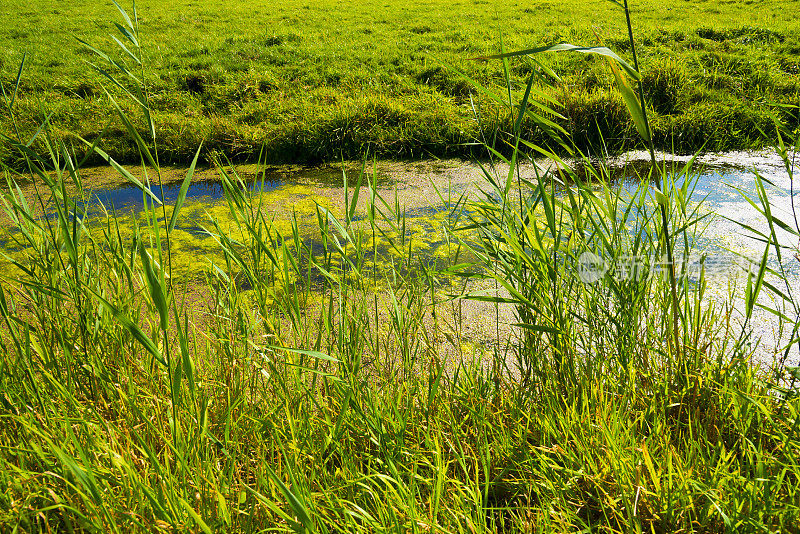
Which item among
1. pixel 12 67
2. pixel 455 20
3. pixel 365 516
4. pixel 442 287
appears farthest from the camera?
pixel 455 20

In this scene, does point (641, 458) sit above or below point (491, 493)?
above

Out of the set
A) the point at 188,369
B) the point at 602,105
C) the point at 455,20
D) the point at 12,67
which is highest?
the point at 455,20

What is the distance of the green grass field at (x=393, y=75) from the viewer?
3.37 metres

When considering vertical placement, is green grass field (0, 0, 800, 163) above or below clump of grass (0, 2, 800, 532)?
above

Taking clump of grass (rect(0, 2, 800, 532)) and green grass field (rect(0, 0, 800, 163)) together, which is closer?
clump of grass (rect(0, 2, 800, 532))

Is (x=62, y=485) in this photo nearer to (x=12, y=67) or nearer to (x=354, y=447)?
(x=354, y=447)

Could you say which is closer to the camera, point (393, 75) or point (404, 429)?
point (404, 429)

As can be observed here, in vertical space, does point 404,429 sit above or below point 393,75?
below

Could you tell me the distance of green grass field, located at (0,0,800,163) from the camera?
3.37 metres

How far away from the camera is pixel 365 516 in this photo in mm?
740

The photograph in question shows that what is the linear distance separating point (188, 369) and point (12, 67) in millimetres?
6648

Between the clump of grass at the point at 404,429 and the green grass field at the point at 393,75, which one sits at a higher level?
the green grass field at the point at 393,75

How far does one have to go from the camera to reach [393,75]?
4.67 m

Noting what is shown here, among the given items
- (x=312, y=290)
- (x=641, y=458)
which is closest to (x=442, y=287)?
(x=312, y=290)
